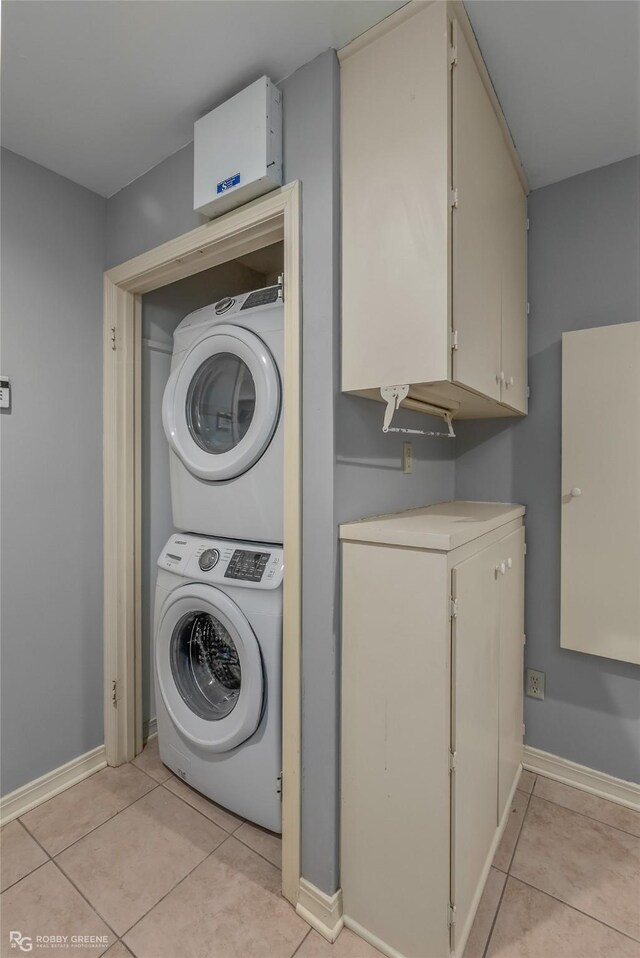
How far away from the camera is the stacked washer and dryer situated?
1507 mm

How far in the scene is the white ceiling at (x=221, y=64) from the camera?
1.16 metres

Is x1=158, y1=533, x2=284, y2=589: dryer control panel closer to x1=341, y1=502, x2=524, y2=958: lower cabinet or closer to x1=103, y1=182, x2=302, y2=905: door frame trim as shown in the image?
x1=103, y1=182, x2=302, y2=905: door frame trim

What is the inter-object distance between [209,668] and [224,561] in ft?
1.75

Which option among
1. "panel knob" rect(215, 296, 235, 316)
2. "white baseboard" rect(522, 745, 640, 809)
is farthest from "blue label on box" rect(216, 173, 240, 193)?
"white baseboard" rect(522, 745, 640, 809)

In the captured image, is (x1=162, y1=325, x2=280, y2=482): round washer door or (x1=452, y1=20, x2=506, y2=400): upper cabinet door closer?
(x1=452, y1=20, x2=506, y2=400): upper cabinet door

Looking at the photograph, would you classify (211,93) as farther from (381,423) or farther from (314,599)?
(314,599)

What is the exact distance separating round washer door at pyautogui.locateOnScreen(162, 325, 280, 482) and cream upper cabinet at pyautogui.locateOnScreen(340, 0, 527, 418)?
0.41m

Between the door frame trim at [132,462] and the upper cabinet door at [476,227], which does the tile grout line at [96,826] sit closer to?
the door frame trim at [132,462]

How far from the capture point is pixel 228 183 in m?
1.38

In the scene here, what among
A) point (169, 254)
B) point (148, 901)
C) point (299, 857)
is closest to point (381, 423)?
point (169, 254)

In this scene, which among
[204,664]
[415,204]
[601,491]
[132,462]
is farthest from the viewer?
[132,462]

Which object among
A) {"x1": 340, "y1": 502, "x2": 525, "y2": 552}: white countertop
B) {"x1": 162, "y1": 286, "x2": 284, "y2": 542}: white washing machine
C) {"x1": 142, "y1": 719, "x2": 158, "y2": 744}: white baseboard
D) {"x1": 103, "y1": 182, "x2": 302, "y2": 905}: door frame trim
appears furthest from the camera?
{"x1": 142, "y1": 719, "x2": 158, "y2": 744}: white baseboard

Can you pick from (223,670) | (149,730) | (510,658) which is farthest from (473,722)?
(149,730)

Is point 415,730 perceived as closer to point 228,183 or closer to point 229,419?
point 229,419
